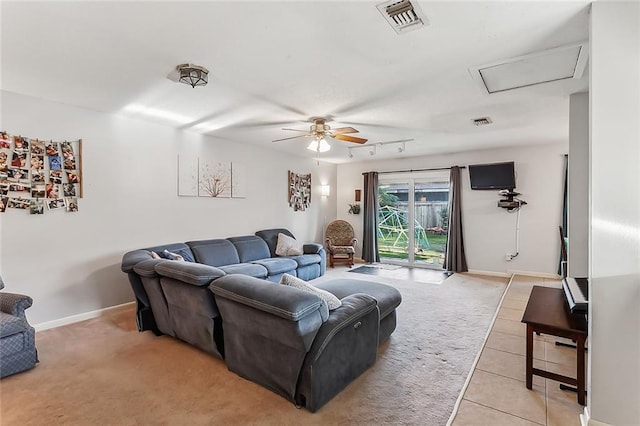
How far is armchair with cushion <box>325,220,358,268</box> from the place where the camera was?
6768 mm

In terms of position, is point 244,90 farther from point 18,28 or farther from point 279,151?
point 279,151

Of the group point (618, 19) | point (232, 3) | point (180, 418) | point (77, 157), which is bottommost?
point (180, 418)

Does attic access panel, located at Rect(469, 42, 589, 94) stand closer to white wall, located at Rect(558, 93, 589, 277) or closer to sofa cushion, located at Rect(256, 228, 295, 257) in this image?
white wall, located at Rect(558, 93, 589, 277)

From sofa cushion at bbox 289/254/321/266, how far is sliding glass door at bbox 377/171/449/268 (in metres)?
2.32

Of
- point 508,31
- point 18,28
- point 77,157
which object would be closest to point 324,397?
point 508,31

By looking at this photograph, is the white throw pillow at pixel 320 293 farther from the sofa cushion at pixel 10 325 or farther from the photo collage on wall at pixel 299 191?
the photo collage on wall at pixel 299 191

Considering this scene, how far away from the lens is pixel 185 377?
2373 millimetres

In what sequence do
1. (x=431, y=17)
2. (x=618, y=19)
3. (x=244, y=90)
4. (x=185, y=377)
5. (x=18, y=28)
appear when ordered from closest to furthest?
(x=618, y=19)
(x=431, y=17)
(x=18, y=28)
(x=185, y=377)
(x=244, y=90)

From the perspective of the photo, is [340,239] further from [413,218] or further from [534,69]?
[534,69]

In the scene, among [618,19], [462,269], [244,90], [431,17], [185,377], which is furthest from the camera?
[462,269]

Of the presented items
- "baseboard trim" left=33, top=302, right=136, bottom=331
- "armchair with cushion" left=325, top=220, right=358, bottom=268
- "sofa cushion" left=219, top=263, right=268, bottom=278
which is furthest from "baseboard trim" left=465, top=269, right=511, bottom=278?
"baseboard trim" left=33, top=302, right=136, bottom=331

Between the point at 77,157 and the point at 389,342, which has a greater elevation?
the point at 77,157

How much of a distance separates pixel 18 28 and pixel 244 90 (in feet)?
5.14

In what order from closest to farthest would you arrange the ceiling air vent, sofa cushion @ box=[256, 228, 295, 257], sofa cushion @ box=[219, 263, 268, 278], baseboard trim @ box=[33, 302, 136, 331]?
baseboard trim @ box=[33, 302, 136, 331] → the ceiling air vent → sofa cushion @ box=[219, 263, 268, 278] → sofa cushion @ box=[256, 228, 295, 257]
